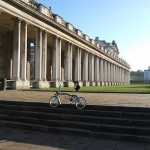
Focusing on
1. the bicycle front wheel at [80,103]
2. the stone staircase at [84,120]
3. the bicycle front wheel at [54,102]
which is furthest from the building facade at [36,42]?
the bicycle front wheel at [80,103]

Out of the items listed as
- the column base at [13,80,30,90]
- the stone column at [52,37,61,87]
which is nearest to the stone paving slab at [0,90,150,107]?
the column base at [13,80,30,90]

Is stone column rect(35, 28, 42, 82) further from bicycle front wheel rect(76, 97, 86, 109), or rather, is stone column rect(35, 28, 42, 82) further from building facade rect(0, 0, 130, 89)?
bicycle front wheel rect(76, 97, 86, 109)

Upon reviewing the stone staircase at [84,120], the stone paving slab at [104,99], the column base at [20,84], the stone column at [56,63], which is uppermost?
the stone column at [56,63]

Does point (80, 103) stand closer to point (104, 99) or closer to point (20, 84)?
point (104, 99)

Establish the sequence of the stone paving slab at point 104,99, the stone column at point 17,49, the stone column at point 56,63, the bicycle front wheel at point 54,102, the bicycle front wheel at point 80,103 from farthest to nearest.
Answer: the stone column at point 56,63
the stone column at point 17,49
the stone paving slab at point 104,99
the bicycle front wheel at point 54,102
the bicycle front wheel at point 80,103

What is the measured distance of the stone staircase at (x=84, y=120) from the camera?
9.84m

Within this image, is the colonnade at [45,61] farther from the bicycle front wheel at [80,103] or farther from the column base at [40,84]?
the bicycle front wheel at [80,103]

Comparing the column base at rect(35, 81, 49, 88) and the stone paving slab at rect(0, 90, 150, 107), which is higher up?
the column base at rect(35, 81, 49, 88)

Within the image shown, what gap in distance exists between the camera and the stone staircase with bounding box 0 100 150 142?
984cm

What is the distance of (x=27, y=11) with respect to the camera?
111 feet

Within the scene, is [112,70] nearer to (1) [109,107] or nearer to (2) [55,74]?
(2) [55,74]

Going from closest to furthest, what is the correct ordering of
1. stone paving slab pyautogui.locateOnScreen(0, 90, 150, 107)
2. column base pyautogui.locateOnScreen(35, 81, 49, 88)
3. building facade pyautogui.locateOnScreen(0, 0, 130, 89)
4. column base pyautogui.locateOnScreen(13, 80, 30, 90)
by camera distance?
stone paving slab pyautogui.locateOnScreen(0, 90, 150, 107) → column base pyautogui.locateOnScreen(13, 80, 30, 90) → building facade pyautogui.locateOnScreen(0, 0, 130, 89) → column base pyautogui.locateOnScreen(35, 81, 49, 88)

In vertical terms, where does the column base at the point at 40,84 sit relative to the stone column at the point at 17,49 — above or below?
below

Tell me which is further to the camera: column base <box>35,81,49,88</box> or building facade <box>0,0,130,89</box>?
column base <box>35,81,49,88</box>
